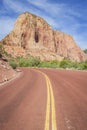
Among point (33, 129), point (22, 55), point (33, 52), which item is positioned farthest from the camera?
point (33, 52)

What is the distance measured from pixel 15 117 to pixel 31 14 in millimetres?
141359

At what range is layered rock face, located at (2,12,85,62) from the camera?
13919 cm

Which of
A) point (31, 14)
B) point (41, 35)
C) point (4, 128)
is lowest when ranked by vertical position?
point (4, 128)

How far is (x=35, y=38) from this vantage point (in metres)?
144

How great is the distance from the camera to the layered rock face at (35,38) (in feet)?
457

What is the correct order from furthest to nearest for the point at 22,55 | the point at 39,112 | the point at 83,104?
the point at 22,55 → the point at 83,104 → the point at 39,112

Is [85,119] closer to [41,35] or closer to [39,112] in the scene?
[39,112]

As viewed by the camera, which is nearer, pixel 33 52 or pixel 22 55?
pixel 22 55

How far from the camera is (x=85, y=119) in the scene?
26.7ft

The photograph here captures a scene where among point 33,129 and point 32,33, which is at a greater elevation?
point 32,33

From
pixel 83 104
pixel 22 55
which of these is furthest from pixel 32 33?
pixel 83 104

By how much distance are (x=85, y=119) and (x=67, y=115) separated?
2.30 feet

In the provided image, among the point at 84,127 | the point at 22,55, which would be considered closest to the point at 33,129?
the point at 84,127

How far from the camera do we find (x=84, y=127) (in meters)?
7.23
